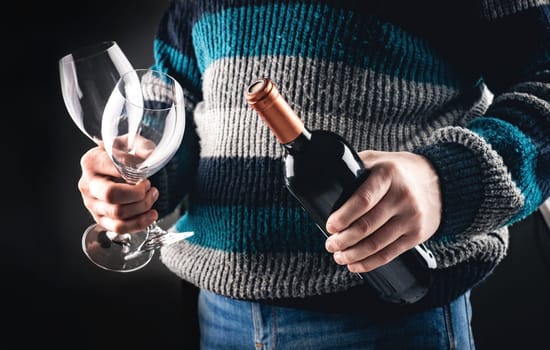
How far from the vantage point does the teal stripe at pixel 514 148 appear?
73 centimetres

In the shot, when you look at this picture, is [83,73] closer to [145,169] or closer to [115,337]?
[145,169]

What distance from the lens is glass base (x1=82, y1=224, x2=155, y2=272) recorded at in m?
0.94

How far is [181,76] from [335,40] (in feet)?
1.21

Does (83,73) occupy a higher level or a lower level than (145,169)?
higher

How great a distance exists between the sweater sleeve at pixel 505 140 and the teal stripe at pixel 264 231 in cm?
22

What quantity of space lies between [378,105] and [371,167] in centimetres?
26

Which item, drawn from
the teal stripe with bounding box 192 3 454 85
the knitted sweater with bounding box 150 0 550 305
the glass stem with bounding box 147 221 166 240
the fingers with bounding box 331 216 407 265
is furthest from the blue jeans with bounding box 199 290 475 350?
the teal stripe with bounding box 192 3 454 85

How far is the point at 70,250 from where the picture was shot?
1.19 metres

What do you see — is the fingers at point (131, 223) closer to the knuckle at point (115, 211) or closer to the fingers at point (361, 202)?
the knuckle at point (115, 211)

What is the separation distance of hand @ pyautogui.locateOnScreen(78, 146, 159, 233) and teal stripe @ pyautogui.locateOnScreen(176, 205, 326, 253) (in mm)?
122

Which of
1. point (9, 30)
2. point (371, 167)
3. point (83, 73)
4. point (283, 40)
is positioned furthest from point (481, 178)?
point (9, 30)

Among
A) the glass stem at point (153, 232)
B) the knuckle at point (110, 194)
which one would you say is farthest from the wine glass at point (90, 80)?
the glass stem at point (153, 232)

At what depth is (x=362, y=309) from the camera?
852 mm

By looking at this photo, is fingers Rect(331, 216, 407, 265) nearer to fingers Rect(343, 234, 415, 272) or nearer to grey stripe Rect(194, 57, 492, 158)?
fingers Rect(343, 234, 415, 272)
